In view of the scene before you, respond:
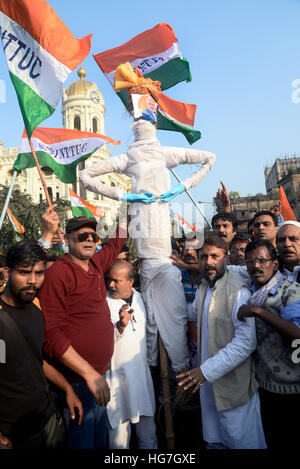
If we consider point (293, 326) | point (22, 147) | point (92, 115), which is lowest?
point (293, 326)

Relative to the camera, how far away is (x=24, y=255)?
2098 mm

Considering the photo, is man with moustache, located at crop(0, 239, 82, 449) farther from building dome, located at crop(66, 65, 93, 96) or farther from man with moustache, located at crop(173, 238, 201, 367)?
building dome, located at crop(66, 65, 93, 96)

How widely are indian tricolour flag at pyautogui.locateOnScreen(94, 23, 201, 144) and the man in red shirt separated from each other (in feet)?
10.6

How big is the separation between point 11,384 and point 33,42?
12.9 feet

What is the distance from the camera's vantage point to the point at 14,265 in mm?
2113

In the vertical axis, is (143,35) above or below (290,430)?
above

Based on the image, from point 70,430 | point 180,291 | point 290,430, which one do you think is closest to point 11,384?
point 70,430

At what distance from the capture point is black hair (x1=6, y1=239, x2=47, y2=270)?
2.10m

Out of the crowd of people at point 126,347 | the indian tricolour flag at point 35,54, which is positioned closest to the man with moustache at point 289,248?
the crowd of people at point 126,347

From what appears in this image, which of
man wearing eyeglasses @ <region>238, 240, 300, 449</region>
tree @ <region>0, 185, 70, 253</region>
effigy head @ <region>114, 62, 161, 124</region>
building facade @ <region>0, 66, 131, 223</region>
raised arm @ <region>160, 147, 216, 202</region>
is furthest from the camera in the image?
building facade @ <region>0, 66, 131, 223</region>

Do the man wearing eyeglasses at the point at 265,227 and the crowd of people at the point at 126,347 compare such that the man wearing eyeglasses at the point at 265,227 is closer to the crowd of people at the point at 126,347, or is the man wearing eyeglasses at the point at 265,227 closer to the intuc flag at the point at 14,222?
the crowd of people at the point at 126,347

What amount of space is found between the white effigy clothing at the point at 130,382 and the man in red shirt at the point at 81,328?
0.65 feet

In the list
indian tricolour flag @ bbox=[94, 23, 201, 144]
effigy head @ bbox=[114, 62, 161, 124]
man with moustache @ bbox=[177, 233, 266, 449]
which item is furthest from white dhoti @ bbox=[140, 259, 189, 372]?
indian tricolour flag @ bbox=[94, 23, 201, 144]
